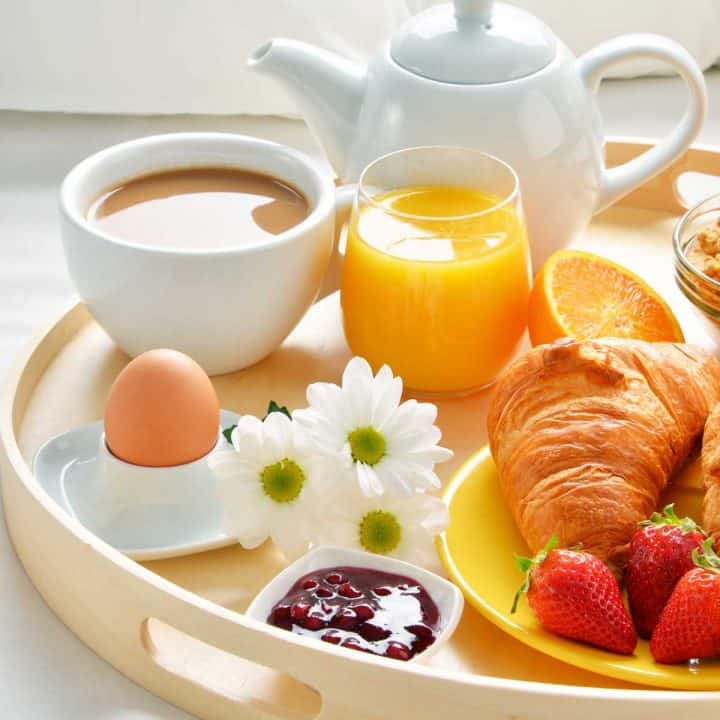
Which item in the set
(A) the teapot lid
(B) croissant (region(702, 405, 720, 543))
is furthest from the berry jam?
(A) the teapot lid

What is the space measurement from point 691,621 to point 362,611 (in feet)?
0.82

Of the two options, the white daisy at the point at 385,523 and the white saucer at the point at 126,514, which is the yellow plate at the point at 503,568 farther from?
the white saucer at the point at 126,514

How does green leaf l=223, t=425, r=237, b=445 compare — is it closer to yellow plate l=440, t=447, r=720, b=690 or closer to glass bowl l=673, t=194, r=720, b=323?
yellow plate l=440, t=447, r=720, b=690

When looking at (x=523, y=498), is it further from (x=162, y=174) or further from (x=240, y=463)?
(x=162, y=174)

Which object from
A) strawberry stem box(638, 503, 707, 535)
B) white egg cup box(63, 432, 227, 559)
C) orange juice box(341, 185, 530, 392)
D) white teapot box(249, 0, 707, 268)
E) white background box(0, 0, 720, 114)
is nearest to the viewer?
strawberry stem box(638, 503, 707, 535)

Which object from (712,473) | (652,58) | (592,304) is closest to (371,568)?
(712,473)

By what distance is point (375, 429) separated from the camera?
3.66ft

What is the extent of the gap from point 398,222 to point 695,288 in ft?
1.03

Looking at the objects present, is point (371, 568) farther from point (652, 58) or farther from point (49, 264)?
point (49, 264)

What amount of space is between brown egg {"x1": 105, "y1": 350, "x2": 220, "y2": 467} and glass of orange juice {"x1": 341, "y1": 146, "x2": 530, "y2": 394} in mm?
237

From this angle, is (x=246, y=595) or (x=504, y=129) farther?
(x=504, y=129)

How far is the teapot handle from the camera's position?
57.3 inches

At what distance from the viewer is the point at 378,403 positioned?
1.12 m

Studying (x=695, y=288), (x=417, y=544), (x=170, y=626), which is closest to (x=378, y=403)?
(x=417, y=544)
